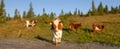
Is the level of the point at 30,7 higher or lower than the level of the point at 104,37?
higher

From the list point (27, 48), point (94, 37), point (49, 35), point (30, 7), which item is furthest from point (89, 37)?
point (30, 7)

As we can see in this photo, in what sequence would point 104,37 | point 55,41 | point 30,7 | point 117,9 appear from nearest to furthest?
point 55,41, point 104,37, point 117,9, point 30,7

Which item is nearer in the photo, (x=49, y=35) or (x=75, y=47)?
(x=75, y=47)

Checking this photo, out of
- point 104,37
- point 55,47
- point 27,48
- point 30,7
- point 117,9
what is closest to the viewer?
point 27,48

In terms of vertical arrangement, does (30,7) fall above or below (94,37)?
above

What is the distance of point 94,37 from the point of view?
35.8m

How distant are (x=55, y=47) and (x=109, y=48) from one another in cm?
480

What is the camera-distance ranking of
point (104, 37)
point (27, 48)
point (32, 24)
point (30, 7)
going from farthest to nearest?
1. point (30, 7)
2. point (32, 24)
3. point (104, 37)
4. point (27, 48)

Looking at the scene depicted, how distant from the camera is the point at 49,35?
3844 cm

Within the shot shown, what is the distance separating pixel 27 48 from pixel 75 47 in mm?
4633

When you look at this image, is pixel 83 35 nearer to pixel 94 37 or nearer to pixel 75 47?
pixel 94 37

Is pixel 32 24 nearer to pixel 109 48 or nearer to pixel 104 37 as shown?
pixel 104 37

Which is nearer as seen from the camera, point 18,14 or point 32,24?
point 32,24

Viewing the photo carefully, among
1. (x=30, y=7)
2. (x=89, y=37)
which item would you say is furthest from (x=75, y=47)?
(x=30, y=7)
